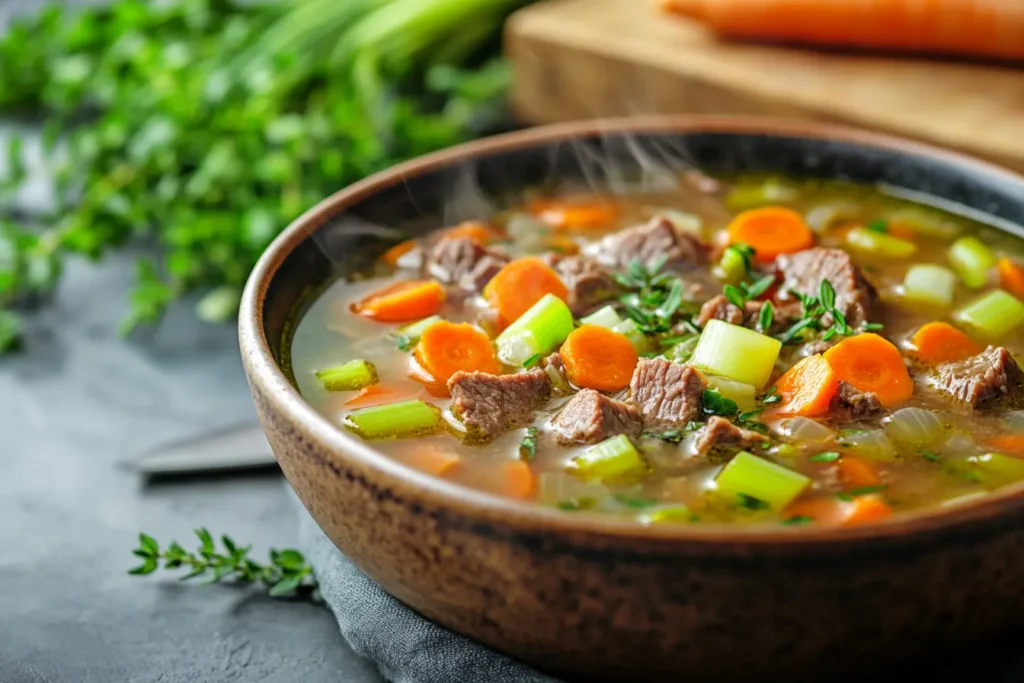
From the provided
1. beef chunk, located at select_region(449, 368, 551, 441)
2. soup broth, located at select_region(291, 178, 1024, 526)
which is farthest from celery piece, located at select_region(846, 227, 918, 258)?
beef chunk, located at select_region(449, 368, 551, 441)

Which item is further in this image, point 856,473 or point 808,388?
point 808,388

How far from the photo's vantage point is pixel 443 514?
1.96 metres

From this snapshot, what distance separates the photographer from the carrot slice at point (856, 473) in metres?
2.27

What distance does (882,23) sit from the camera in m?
4.33

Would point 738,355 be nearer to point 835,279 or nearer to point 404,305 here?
point 835,279

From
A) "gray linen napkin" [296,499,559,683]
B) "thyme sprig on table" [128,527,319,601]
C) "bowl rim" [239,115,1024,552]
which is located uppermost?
"bowl rim" [239,115,1024,552]

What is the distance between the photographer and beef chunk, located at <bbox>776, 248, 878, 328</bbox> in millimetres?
2820

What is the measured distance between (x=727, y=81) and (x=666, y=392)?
2.16 metres

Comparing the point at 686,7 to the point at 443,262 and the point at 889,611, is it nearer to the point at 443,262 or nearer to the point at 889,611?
the point at 443,262

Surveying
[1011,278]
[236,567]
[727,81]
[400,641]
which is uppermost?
[727,81]

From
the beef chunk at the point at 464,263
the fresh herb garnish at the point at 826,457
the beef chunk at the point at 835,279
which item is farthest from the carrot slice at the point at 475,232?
the fresh herb garnish at the point at 826,457

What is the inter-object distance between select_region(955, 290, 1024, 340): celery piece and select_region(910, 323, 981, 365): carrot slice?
0.09 m

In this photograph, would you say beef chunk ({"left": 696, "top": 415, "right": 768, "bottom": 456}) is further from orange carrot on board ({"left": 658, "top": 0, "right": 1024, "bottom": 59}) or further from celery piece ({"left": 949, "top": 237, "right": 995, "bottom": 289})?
orange carrot on board ({"left": 658, "top": 0, "right": 1024, "bottom": 59})

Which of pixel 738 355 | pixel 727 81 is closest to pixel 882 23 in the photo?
pixel 727 81
